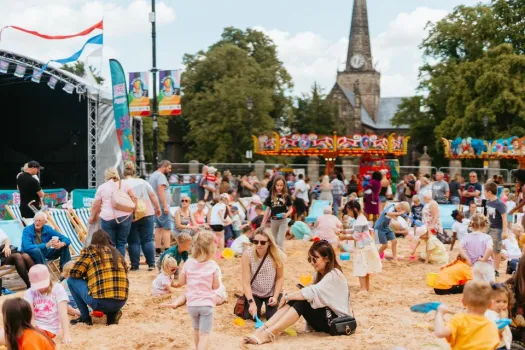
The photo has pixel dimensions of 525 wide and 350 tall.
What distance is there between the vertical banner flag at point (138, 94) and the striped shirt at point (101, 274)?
12028mm

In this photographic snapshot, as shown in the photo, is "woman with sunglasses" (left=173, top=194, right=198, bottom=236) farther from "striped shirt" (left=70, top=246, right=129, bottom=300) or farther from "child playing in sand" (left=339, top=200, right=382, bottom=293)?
"striped shirt" (left=70, top=246, right=129, bottom=300)

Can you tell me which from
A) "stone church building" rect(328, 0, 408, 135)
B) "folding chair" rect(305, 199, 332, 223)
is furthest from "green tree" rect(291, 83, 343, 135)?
"folding chair" rect(305, 199, 332, 223)

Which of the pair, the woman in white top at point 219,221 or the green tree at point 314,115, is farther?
the green tree at point 314,115

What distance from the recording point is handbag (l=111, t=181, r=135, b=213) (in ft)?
30.7

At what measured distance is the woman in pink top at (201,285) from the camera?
582 centimetres

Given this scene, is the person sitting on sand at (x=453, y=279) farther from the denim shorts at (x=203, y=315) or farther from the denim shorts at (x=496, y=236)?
the denim shorts at (x=203, y=315)

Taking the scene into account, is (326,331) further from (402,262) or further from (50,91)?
(50,91)

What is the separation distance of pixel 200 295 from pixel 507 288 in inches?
103

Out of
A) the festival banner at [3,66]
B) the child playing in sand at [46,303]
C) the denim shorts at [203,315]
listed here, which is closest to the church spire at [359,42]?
the festival banner at [3,66]

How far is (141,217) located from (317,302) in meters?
4.37

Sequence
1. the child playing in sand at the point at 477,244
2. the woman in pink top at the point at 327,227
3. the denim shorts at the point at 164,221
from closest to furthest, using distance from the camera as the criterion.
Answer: the child playing in sand at the point at 477,244 → the denim shorts at the point at 164,221 → the woman in pink top at the point at 327,227

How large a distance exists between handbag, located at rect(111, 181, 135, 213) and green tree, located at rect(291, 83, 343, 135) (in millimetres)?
50564

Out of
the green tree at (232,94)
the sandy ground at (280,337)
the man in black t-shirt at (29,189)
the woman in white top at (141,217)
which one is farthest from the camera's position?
the green tree at (232,94)

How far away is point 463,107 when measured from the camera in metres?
43.4
